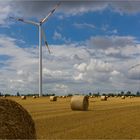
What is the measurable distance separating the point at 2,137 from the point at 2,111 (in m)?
1.26

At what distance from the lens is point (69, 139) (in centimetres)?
1711

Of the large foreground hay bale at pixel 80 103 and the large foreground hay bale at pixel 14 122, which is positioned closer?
the large foreground hay bale at pixel 14 122

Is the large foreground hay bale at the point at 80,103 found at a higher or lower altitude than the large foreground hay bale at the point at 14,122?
higher

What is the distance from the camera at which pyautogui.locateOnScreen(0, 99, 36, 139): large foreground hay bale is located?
14188mm

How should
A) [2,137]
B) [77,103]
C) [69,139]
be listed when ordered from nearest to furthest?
[2,137] → [69,139] → [77,103]

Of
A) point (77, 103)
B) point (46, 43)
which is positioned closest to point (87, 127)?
point (77, 103)

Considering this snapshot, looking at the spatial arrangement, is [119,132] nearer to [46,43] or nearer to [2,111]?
[2,111]

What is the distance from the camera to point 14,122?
14.7 m

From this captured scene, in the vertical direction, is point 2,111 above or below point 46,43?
below

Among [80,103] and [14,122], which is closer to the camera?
[14,122]

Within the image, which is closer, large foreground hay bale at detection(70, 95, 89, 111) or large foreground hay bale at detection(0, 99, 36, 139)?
large foreground hay bale at detection(0, 99, 36, 139)

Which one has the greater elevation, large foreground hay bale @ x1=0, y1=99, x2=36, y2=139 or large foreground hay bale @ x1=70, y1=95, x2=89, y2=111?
large foreground hay bale @ x1=70, y1=95, x2=89, y2=111

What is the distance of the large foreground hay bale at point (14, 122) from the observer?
1419 cm

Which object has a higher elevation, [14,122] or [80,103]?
[80,103]
